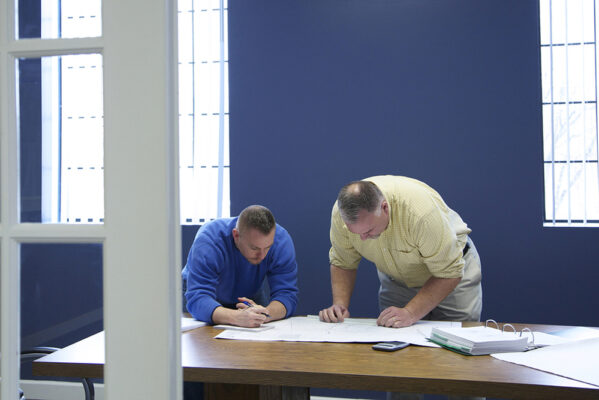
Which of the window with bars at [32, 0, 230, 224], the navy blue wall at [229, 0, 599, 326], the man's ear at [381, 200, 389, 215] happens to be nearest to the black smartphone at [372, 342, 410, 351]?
the man's ear at [381, 200, 389, 215]

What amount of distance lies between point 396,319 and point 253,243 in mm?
706

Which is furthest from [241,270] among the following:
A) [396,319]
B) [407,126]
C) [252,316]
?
[407,126]

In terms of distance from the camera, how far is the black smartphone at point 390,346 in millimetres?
1831

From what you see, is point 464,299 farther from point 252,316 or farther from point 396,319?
point 252,316

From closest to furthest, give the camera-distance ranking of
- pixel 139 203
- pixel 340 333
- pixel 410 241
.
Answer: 1. pixel 139 203
2. pixel 340 333
3. pixel 410 241

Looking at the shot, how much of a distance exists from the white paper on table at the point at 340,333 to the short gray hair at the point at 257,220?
0.41 m

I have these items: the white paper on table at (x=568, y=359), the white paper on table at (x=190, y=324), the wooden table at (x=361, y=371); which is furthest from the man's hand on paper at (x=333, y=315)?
the white paper on table at (x=568, y=359)

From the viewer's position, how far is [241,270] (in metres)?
2.66

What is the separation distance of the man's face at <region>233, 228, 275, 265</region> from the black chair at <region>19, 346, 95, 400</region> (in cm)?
137

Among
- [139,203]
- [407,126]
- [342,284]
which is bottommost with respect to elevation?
[342,284]

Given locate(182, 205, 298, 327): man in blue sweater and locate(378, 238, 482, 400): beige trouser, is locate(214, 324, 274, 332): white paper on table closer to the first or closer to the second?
locate(182, 205, 298, 327): man in blue sweater

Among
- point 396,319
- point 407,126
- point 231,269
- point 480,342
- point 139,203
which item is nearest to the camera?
point 139,203

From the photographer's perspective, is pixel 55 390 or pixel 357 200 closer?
pixel 55 390

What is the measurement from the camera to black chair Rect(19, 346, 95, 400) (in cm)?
95
